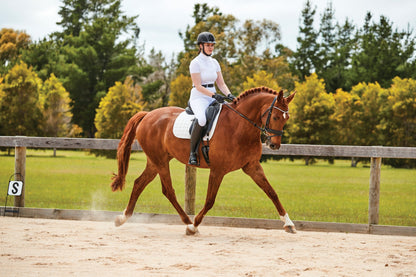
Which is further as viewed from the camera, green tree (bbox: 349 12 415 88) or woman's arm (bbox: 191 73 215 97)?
green tree (bbox: 349 12 415 88)

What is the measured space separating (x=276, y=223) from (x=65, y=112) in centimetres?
2874

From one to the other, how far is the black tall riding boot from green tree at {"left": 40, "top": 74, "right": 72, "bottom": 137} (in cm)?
2665

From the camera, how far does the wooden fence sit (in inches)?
278

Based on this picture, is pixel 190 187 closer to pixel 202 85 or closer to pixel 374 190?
pixel 202 85

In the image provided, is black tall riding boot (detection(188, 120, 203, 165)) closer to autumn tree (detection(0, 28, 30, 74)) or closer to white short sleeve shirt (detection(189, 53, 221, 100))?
white short sleeve shirt (detection(189, 53, 221, 100))

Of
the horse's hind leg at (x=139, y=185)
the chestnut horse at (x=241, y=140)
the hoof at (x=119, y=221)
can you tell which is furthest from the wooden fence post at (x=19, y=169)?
the chestnut horse at (x=241, y=140)

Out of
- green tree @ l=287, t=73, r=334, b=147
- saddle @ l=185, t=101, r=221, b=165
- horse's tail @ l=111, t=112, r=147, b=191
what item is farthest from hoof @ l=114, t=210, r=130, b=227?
green tree @ l=287, t=73, r=334, b=147

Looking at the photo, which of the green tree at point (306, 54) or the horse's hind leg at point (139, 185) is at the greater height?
the green tree at point (306, 54)

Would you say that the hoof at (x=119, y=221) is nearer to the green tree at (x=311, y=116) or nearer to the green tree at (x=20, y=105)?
the green tree at (x=311, y=116)

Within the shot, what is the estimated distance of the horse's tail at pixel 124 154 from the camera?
23.5ft

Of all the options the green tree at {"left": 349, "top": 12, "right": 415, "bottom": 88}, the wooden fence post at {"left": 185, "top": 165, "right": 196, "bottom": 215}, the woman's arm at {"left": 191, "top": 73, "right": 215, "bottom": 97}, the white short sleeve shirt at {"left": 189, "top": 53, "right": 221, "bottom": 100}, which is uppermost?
the green tree at {"left": 349, "top": 12, "right": 415, "bottom": 88}

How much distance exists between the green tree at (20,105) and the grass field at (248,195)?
30.4ft

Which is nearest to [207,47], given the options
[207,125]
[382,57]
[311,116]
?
[207,125]

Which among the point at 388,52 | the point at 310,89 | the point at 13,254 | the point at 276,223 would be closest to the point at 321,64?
the point at 388,52
